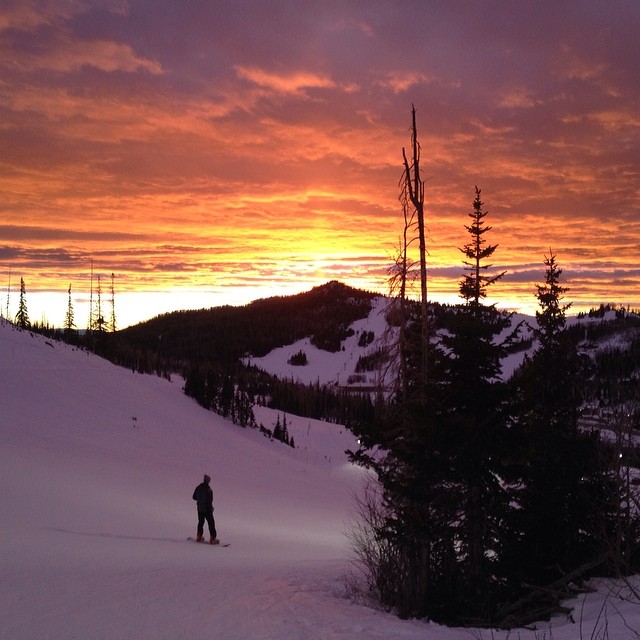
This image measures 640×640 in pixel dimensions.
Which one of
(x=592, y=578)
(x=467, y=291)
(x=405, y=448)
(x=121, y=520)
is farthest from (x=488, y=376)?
(x=121, y=520)

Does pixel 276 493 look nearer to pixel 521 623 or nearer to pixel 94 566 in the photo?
pixel 94 566

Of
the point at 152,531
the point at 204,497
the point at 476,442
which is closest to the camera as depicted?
the point at 476,442

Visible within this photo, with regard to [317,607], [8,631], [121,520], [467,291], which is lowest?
[121,520]

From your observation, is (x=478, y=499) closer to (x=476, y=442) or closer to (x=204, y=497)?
(x=476, y=442)

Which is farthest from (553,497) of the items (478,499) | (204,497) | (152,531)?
(152,531)

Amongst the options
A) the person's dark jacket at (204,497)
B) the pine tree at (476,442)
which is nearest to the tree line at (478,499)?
the pine tree at (476,442)

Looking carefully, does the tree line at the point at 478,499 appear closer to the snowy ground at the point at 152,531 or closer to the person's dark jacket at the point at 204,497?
the snowy ground at the point at 152,531

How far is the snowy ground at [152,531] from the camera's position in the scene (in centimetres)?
873

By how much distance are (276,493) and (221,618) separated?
2783cm

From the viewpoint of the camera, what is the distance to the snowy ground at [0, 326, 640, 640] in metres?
8.73

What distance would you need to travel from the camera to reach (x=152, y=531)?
19.2 meters

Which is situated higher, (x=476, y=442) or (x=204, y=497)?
(x=476, y=442)

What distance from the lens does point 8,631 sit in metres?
7.80

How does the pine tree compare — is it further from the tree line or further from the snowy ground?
the snowy ground
